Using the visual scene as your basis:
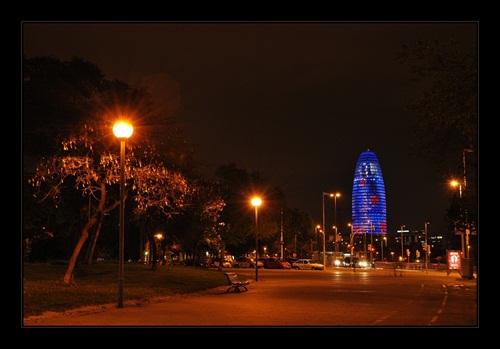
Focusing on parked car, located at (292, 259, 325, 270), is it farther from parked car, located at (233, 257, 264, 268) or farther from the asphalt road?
the asphalt road

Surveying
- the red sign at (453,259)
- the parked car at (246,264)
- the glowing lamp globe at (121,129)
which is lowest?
the parked car at (246,264)

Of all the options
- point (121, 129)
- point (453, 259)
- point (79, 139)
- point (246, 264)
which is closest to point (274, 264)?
point (246, 264)

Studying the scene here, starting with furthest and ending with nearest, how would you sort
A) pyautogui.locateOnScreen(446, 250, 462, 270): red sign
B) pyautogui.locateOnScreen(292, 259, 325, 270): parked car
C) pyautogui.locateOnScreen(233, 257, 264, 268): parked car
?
1. pyautogui.locateOnScreen(233, 257, 264, 268): parked car
2. pyautogui.locateOnScreen(292, 259, 325, 270): parked car
3. pyautogui.locateOnScreen(446, 250, 462, 270): red sign

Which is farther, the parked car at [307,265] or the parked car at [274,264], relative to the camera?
the parked car at [274,264]

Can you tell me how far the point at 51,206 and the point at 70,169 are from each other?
15487 millimetres

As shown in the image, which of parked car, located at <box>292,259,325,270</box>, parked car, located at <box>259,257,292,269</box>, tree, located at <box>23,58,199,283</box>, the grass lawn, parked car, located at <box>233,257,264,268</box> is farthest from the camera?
parked car, located at <box>233,257,264,268</box>

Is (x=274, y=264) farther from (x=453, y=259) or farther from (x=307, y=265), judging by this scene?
(x=453, y=259)

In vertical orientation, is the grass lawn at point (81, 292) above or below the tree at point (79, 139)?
below

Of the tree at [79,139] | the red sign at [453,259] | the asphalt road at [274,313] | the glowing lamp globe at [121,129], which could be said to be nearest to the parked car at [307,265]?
the red sign at [453,259]

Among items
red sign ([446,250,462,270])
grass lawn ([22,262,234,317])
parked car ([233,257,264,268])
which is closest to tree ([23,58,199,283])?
grass lawn ([22,262,234,317])

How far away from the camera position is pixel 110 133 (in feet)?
89.5

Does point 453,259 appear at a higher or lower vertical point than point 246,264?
higher

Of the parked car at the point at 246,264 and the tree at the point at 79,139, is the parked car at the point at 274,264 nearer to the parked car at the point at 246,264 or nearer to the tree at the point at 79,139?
the parked car at the point at 246,264

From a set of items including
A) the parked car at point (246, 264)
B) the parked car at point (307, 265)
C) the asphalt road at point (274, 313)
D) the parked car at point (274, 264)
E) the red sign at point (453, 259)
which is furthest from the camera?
the parked car at point (246, 264)
